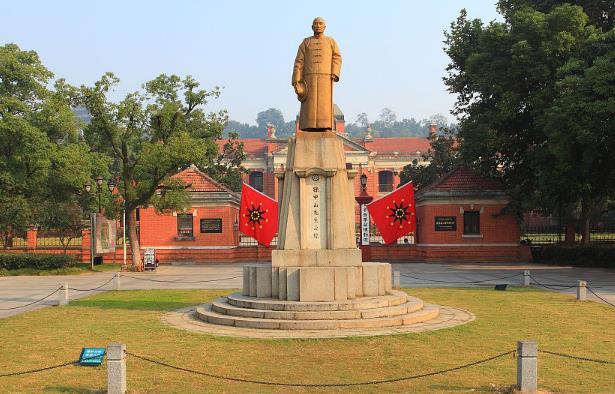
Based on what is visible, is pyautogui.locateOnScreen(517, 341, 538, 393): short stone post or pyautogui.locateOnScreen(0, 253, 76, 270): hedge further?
pyautogui.locateOnScreen(0, 253, 76, 270): hedge

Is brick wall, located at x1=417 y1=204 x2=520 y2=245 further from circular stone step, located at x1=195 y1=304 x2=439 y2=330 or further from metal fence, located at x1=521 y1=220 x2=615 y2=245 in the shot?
circular stone step, located at x1=195 y1=304 x2=439 y2=330

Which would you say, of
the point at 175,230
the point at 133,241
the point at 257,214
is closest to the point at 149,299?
the point at 257,214

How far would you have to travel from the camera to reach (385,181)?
7531 centimetres

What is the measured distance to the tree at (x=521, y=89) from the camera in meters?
27.3

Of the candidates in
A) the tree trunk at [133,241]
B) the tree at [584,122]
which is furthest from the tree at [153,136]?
the tree at [584,122]

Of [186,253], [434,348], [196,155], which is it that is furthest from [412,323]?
[186,253]

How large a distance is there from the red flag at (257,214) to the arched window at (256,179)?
4415 cm

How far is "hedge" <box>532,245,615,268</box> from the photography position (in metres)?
30.0

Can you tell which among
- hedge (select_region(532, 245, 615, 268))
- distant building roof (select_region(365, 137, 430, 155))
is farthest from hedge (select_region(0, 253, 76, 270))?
distant building roof (select_region(365, 137, 430, 155))

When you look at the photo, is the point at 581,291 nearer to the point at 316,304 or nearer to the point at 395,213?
the point at 316,304

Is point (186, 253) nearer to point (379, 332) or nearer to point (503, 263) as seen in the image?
point (503, 263)

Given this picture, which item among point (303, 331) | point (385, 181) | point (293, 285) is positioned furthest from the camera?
point (385, 181)

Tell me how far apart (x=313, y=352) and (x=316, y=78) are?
6.73 meters

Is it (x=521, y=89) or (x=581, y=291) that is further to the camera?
(x=521, y=89)
